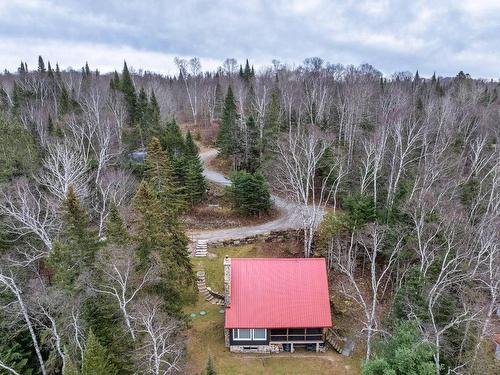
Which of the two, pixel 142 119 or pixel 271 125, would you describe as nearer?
pixel 271 125

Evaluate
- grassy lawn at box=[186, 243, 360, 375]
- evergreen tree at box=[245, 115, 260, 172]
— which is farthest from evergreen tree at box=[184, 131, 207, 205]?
grassy lawn at box=[186, 243, 360, 375]

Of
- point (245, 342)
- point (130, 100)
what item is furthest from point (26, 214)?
point (130, 100)

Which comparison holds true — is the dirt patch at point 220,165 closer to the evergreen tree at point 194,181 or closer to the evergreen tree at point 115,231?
the evergreen tree at point 194,181

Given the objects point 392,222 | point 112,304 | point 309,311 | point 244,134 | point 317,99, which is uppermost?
point 317,99

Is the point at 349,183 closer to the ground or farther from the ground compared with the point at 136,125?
closer to the ground

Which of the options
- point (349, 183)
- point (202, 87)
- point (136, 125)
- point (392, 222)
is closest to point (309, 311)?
point (392, 222)

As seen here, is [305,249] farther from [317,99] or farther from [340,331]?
[317,99]

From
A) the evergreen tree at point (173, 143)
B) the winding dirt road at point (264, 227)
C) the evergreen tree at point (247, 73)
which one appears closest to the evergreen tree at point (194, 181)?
the evergreen tree at point (173, 143)

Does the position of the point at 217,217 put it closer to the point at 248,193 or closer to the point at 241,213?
the point at 241,213
